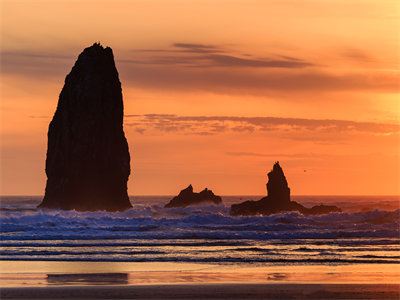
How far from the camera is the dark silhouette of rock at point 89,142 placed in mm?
89125

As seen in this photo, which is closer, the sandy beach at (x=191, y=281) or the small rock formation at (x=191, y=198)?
the sandy beach at (x=191, y=281)

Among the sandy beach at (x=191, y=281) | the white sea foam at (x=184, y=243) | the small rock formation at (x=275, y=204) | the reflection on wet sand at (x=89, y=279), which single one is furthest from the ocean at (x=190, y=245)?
the small rock formation at (x=275, y=204)

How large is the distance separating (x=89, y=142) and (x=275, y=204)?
81.1 feet

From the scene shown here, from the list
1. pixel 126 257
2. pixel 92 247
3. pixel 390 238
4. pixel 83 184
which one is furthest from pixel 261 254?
pixel 83 184

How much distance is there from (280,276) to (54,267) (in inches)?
321

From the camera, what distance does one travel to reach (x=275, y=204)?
3054 inches

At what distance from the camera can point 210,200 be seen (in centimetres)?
9525

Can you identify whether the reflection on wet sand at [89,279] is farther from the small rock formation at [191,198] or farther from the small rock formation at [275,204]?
the small rock formation at [191,198]

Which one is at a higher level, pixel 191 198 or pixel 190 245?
pixel 191 198

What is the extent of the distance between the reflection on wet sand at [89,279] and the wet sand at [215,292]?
108 cm

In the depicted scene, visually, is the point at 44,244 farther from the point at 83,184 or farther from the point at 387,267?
the point at 83,184

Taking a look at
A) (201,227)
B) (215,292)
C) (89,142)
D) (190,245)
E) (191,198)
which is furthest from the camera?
(191,198)

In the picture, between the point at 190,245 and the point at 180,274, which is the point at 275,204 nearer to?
the point at 190,245

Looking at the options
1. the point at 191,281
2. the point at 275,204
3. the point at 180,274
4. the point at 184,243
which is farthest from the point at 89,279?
the point at 275,204
